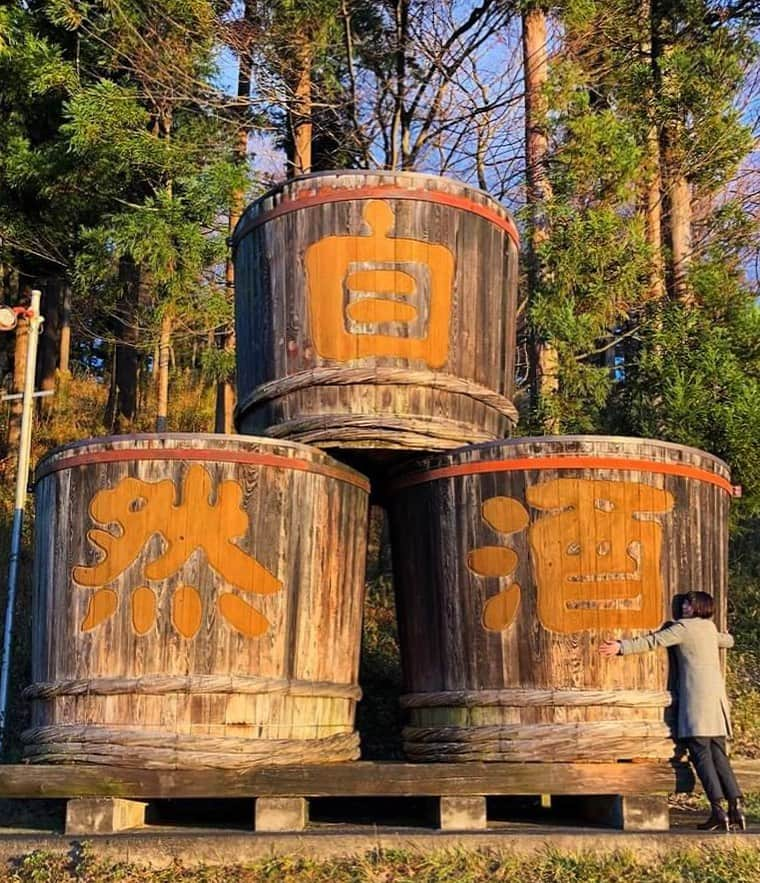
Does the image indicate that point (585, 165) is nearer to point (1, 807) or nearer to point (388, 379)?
point (388, 379)

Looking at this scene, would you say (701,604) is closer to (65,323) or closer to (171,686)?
(171,686)

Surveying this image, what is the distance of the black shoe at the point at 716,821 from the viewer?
4839 millimetres

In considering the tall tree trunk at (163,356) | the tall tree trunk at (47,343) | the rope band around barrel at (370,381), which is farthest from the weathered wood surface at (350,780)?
the tall tree trunk at (47,343)

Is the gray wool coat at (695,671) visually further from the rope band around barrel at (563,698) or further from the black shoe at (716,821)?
the black shoe at (716,821)

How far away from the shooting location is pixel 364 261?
5.65m

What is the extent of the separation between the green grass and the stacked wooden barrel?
517 millimetres

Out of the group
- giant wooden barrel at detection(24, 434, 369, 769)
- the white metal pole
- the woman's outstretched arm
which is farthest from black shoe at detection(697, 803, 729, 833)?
the white metal pole

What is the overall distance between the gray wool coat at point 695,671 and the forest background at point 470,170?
111 inches

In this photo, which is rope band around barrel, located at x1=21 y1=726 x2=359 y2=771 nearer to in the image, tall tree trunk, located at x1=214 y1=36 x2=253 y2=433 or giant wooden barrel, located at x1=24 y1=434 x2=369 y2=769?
giant wooden barrel, located at x1=24 y1=434 x2=369 y2=769

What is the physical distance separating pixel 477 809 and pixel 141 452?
95.9 inches

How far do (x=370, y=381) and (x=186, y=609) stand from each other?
62.6 inches

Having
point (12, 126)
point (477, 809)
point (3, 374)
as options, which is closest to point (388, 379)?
point (477, 809)

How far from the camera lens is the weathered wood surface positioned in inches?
188

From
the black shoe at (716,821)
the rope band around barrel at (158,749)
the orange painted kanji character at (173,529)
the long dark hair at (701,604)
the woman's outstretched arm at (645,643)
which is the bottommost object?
the black shoe at (716,821)
